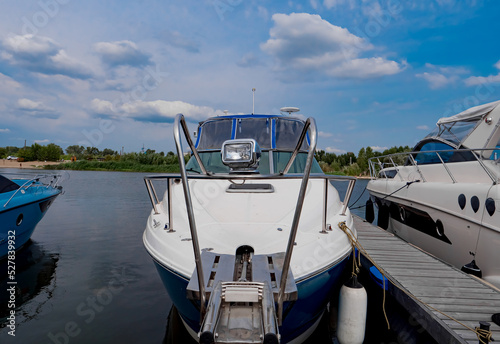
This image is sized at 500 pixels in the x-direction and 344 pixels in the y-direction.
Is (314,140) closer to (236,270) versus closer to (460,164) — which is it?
(236,270)

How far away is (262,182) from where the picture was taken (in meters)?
3.93

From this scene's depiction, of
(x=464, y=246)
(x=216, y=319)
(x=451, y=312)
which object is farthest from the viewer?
(x=464, y=246)

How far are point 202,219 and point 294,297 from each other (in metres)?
1.42

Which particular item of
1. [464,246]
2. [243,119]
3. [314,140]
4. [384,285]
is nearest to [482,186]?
[464,246]

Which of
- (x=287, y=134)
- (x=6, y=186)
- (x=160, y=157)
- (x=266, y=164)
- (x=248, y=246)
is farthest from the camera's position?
(x=160, y=157)

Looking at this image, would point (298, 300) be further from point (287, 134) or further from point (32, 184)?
point (32, 184)

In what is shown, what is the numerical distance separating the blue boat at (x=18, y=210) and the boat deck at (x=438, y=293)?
6647 millimetres

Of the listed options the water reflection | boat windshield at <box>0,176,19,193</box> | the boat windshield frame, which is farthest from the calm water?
the boat windshield frame

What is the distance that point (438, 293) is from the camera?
3609mm

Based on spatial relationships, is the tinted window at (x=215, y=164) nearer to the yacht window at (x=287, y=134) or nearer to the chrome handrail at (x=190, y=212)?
the yacht window at (x=287, y=134)

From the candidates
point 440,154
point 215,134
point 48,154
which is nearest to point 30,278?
point 215,134

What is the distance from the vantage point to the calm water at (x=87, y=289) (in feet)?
13.7

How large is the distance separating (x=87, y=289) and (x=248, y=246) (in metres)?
4.10

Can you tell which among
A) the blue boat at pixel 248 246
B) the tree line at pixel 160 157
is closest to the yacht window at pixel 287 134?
the blue boat at pixel 248 246
